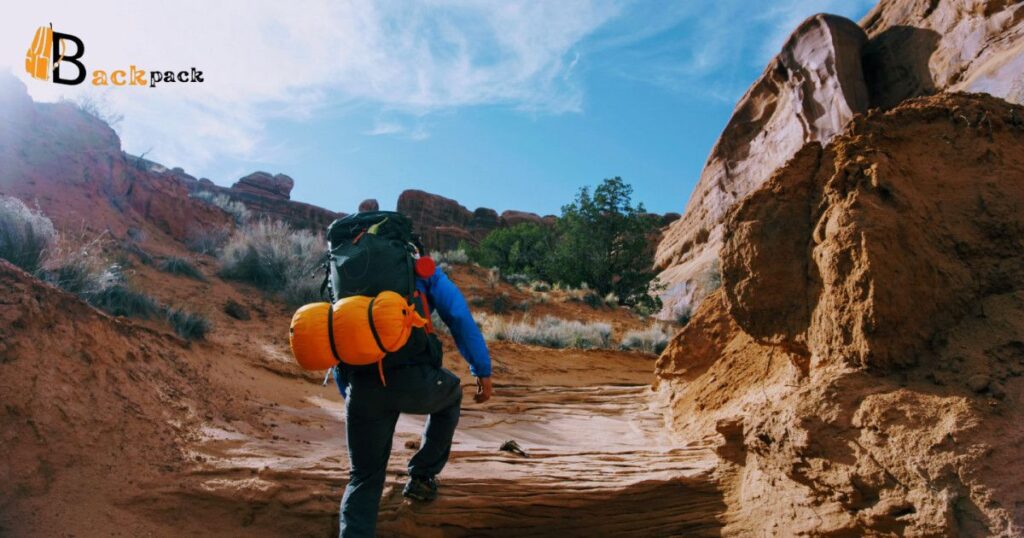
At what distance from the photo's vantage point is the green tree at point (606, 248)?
81.0ft

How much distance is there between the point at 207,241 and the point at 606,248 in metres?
14.1

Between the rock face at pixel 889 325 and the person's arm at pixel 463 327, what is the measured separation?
154 centimetres

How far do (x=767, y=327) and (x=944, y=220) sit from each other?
3.52 ft

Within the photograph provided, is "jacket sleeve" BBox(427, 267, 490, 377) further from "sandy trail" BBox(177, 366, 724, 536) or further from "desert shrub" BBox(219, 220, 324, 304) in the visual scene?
"desert shrub" BBox(219, 220, 324, 304)

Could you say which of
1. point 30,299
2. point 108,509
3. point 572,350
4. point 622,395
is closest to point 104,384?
point 30,299

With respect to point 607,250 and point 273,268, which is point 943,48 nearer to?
point 607,250

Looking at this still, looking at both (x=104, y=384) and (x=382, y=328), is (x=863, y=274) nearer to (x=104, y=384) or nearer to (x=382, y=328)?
(x=382, y=328)

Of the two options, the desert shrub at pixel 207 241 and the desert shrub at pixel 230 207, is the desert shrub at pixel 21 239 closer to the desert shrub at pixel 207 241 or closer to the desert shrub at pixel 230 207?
the desert shrub at pixel 207 241

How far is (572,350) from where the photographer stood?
13.7 metres

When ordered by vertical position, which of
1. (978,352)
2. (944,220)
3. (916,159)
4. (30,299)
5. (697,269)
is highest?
(697,269)

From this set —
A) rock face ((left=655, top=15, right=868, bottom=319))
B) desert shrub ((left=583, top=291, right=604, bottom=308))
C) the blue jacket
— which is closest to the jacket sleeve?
the blue jacket

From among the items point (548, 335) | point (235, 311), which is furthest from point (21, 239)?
point (548, 335)

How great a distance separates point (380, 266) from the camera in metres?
3.68

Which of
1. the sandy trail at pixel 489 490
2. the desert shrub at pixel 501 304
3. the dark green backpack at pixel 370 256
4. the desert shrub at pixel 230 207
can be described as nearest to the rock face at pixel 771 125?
the desert shrub at pixel 501 304
